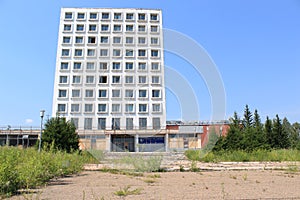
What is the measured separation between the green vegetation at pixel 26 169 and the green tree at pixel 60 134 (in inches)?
407

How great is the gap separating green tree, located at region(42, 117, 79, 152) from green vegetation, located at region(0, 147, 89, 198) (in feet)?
33.9

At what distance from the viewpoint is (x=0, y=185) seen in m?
5.54

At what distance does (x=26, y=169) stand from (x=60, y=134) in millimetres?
13828

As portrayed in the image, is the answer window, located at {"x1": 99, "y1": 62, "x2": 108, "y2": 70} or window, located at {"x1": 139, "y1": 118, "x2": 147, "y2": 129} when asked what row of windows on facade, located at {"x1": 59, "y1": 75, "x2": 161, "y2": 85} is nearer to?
window, located at {"x1": 99, "y1": 62, "x2": 108, "y2": 70}

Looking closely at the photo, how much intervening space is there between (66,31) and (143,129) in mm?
20889

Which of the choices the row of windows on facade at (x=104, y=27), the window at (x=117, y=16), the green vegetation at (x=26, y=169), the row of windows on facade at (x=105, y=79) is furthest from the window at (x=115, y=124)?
the green vegetation at (x=26, y=169)

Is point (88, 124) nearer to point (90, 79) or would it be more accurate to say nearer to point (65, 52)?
point (65, 52)

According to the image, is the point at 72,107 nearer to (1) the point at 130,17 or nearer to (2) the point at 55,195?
(1) the point at 130,17

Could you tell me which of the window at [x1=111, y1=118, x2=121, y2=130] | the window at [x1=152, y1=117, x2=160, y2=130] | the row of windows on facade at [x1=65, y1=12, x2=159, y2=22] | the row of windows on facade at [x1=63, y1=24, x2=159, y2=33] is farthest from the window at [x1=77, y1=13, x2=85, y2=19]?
the window at [x1=152, y1=117, x2=160, y2=130]

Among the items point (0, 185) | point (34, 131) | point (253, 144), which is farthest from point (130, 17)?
point (0, 185)

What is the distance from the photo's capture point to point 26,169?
662cm

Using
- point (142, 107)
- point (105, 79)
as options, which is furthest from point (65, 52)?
point (105, 79)

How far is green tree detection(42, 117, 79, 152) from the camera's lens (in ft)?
64.7

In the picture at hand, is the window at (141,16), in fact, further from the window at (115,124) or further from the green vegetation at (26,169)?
the green vegetation at (26,169)
